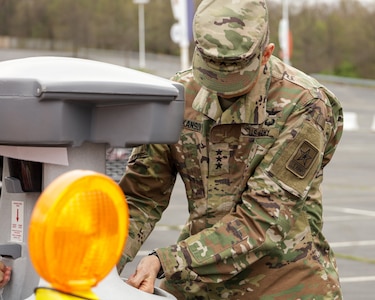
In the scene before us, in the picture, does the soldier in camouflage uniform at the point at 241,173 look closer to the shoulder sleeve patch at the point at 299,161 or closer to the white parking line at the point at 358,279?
the shoulder sleeve patch at the point at 299,161

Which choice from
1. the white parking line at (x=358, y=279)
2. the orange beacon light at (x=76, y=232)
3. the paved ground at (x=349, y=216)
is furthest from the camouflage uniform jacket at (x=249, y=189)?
the white parking line at (x=358, y=279)

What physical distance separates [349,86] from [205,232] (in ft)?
134

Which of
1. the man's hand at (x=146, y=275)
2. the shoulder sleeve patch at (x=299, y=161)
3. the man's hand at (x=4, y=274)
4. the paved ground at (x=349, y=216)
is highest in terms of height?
the shoulder sleeve patch at (x=299, y=161)

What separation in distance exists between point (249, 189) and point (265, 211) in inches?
3.8

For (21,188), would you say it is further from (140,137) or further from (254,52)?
(254,52)

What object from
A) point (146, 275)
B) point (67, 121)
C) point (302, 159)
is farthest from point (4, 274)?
point (302, 159)

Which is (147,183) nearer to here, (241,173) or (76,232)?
(241,173)

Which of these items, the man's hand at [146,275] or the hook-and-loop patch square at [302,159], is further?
the hook-and-loop patch square at [302,159]

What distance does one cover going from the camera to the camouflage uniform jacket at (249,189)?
9.66ft

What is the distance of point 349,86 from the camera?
43.2m

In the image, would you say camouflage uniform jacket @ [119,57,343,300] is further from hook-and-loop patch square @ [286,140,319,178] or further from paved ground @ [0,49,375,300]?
paved ground @ [0,49,375,300]

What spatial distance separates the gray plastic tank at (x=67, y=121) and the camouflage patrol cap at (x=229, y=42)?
388 mm

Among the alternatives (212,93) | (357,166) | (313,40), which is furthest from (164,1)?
(212,93)

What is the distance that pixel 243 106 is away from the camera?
121 inches
